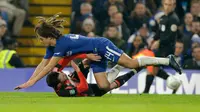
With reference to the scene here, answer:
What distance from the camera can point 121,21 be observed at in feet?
71.5

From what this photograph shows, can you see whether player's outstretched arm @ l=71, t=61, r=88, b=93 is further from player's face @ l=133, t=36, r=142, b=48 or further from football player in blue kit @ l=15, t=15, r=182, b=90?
player's face @ l=133, t=36, r=142, b=48

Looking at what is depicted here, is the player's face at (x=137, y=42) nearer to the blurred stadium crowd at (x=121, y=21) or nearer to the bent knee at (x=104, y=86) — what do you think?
the blurred stadium crowd at (x=121, y=21)

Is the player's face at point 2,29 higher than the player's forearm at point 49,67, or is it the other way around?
the player's forearm at point 49,67

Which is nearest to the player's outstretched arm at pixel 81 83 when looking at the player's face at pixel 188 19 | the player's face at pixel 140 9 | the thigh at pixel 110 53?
the thigh at pixel 110 53

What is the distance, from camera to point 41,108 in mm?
11797

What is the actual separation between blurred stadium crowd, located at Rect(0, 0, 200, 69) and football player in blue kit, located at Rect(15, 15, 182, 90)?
5.53 m

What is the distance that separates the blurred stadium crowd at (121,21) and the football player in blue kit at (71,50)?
5.53 m

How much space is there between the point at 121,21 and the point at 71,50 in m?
7.12

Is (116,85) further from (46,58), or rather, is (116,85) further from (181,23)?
(181,23)

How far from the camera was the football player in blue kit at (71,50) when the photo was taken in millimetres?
14664

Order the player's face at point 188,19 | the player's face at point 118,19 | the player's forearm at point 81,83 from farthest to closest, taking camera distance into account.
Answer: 1. the player's face at point 188,19
2. the player's face at point 118,19
3. the player's forearm at point 81,83

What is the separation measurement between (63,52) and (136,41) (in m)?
6.75

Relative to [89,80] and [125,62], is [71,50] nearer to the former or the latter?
[125,62]

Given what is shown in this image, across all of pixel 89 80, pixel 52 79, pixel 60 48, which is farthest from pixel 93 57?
pixel 89 80
